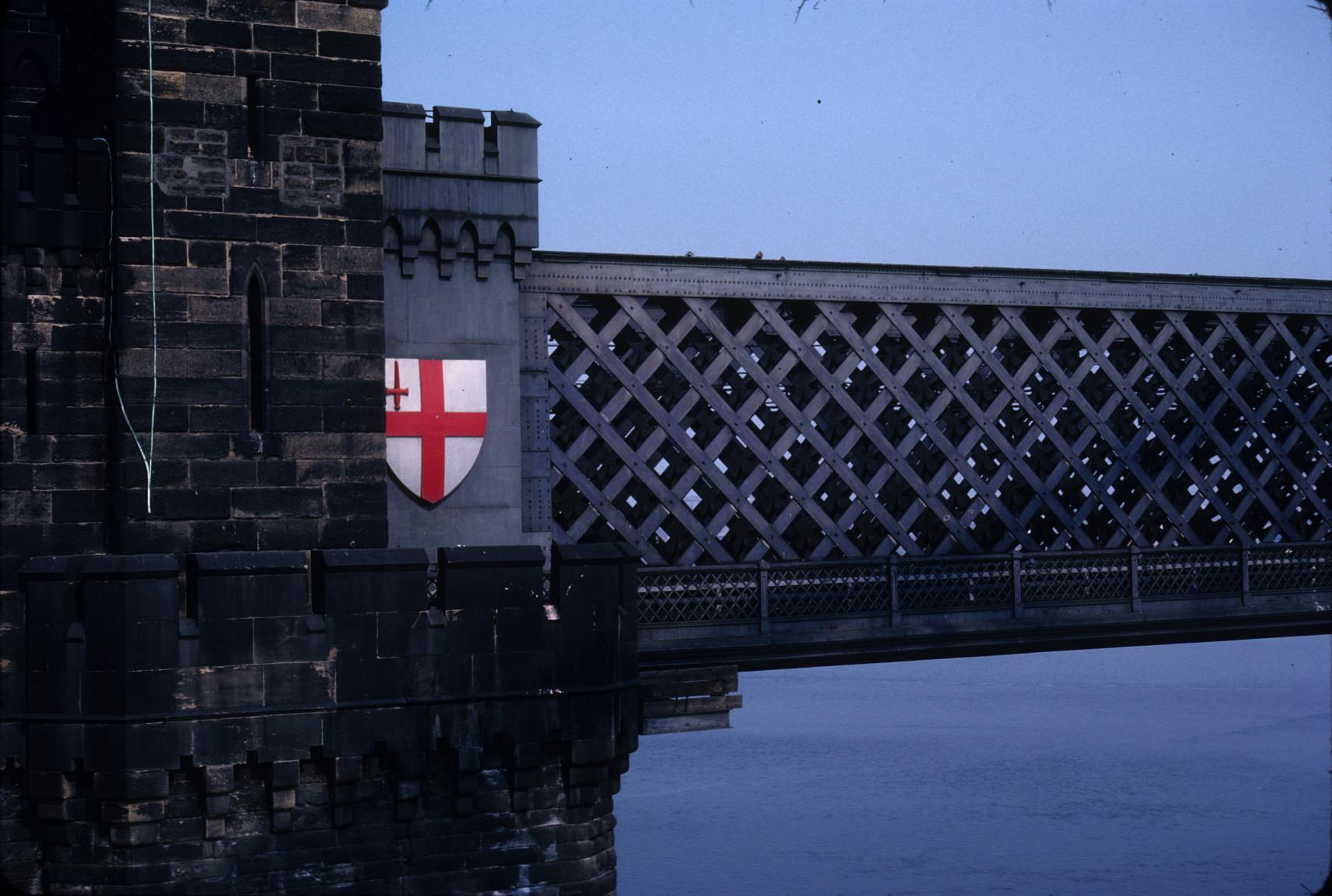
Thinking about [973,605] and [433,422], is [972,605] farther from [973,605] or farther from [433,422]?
[433,422]

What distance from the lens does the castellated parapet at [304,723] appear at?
13.3 metres

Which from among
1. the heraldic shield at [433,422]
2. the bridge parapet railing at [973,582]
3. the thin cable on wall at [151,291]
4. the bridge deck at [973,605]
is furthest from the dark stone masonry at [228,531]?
the bridge parapet railing at [973,582]

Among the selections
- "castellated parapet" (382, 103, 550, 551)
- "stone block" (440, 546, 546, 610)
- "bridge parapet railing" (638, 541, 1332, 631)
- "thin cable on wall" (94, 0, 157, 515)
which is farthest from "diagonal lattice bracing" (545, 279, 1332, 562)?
"thin cable on wall" (94, 0, 157, 515)

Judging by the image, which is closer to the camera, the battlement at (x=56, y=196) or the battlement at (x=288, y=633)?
the battlement at (x=288, y=633)

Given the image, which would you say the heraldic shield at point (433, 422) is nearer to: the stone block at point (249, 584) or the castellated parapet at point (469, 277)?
the castellated parapet at point (469, 277)

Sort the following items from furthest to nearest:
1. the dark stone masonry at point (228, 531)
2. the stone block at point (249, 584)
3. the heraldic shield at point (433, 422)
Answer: the heraldic shield at point (433, 422), the stone block at point (249, 584), the dark stone masonry at point (228, 531)

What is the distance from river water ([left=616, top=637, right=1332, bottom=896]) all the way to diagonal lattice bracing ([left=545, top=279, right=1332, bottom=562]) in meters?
12.9

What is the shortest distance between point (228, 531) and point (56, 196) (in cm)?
319

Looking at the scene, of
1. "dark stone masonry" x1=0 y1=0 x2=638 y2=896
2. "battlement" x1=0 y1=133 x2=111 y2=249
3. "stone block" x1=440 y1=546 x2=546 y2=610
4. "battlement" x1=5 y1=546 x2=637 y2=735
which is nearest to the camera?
"battlement" x1=5 y1=546 x2=637 y2=735

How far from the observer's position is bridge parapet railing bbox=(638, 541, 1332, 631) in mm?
21594

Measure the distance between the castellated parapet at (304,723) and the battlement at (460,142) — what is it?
19.5 ft

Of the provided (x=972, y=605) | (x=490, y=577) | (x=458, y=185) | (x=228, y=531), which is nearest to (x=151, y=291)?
(x=228, y=531)

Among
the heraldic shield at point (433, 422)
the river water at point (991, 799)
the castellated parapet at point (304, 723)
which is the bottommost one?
the river water at point (991, 799)

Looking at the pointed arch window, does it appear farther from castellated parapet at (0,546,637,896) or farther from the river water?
the river water
